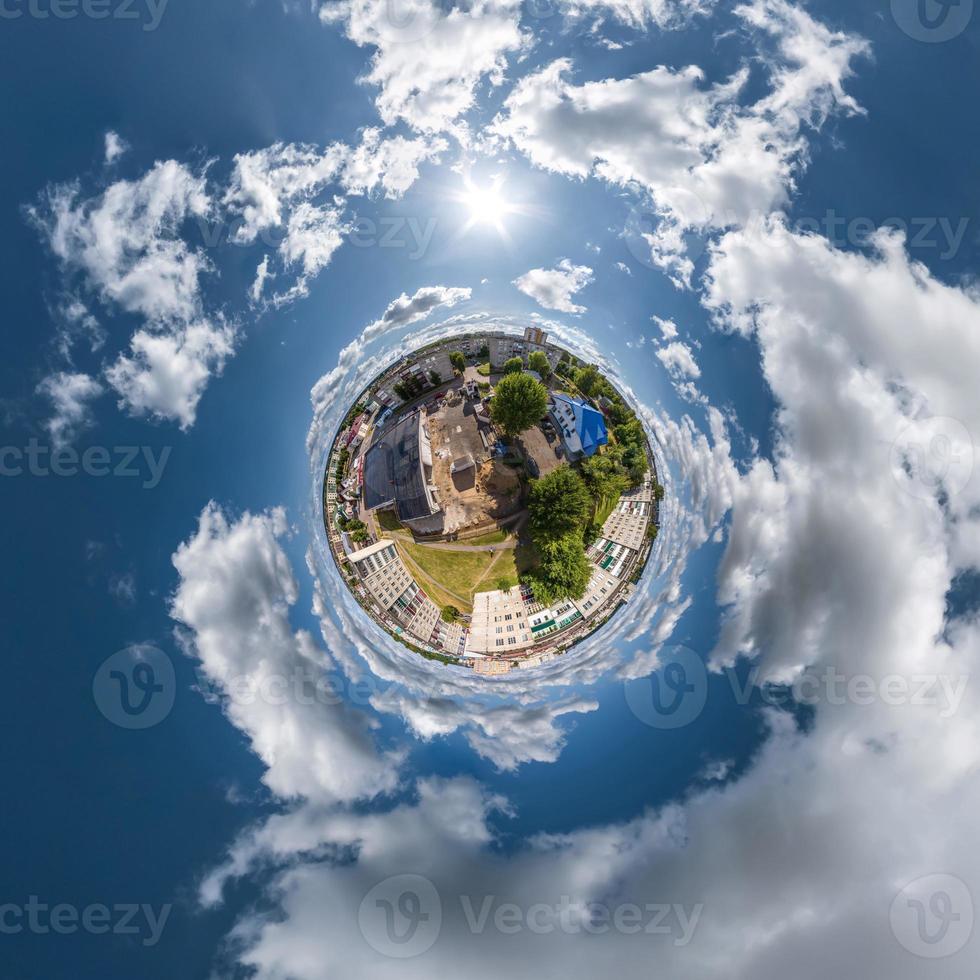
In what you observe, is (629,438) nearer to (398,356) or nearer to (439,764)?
(398,356)

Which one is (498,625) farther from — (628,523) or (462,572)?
(628,523)

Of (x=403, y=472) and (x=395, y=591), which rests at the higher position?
(x=403, y=472)

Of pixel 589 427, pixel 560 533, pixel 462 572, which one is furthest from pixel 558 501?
pixel 462 572

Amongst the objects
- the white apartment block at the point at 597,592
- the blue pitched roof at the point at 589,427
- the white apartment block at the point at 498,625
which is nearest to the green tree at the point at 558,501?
the blue pitched roof at the point at 589,427

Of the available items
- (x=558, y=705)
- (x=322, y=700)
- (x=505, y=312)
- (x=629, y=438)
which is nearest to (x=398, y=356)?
(x=505, y=312)

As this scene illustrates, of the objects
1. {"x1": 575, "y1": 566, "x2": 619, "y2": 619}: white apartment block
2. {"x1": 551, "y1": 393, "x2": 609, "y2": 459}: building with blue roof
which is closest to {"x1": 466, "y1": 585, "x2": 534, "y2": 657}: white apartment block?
{"x1": 575, "y1": 566, "x2": 619, "y2": 619}: white apartment block
